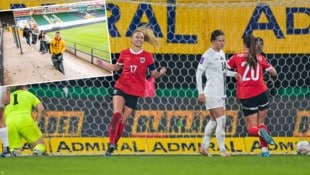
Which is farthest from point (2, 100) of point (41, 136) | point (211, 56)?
point (211, 56)

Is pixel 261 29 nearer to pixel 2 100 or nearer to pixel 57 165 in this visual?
pixel 2 100

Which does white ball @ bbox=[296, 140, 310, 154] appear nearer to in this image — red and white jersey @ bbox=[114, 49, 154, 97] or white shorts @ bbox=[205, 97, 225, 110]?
white shorts @ bbox=[205, 97, 225, 110]

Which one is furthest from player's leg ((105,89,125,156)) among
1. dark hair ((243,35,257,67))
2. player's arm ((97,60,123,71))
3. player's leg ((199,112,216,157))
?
dark hair ((243,35,257,67))

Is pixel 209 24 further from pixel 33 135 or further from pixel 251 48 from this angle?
pixel 33 135

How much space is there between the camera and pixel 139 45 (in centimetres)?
1323

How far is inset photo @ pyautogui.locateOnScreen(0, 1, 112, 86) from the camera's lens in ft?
40.1

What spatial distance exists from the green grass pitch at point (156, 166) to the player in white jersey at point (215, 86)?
0.62 meters

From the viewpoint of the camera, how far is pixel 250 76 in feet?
43.8

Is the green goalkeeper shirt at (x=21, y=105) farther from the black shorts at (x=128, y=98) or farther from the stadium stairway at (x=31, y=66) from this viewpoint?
the black shorts at (x=128, y=98)

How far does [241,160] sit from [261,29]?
130 inches

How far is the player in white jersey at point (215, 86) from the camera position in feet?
42.2

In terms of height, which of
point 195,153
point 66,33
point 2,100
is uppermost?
point 66,33

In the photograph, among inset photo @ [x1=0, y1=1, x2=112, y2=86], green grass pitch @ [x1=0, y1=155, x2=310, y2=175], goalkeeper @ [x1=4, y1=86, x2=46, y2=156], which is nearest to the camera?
green grass pitch @ [x1=0, y1=155, x2=310, y2=175]

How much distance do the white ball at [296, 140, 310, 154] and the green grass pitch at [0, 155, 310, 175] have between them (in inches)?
41.3
